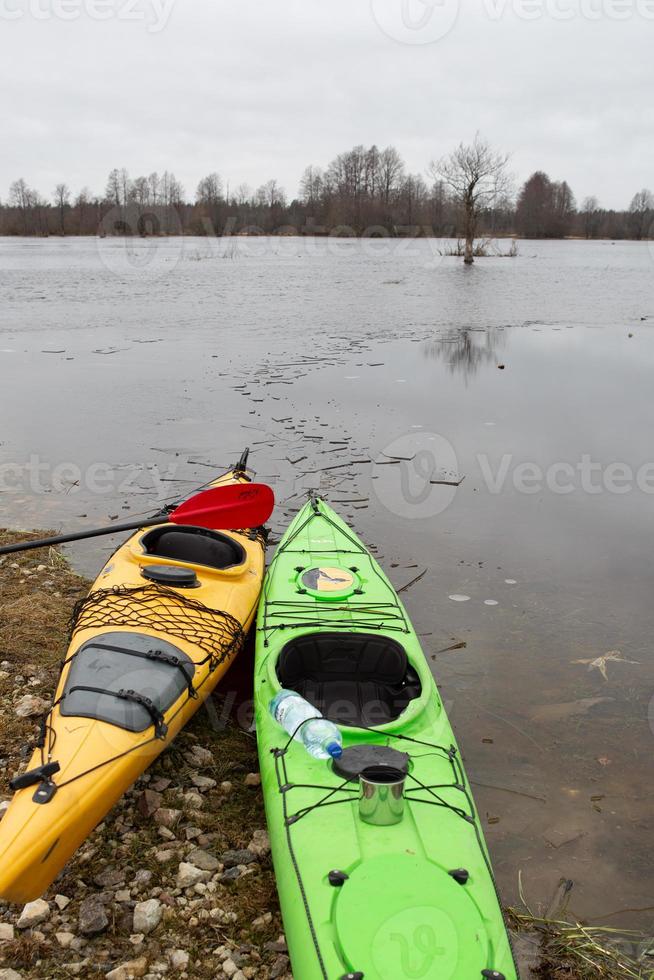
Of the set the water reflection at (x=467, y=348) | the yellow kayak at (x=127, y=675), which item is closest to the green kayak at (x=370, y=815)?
the yellow kayak at (x=127, y=675)

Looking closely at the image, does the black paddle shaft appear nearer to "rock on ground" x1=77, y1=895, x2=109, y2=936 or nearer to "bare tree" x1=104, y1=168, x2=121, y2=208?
"rock on ground" x1=77, y1=895, x2=109, y2=936

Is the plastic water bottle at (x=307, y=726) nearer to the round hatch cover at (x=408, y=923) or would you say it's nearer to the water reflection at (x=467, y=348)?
the round hatch cover at (x=408, y=923)

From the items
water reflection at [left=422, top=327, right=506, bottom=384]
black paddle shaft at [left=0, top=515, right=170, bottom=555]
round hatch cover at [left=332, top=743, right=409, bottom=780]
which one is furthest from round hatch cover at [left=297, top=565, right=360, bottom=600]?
water reflection at [left=422, top=327, right=506, bottom=384]

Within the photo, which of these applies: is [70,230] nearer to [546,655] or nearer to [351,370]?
[351,370]

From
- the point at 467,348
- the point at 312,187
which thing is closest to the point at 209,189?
the point at 312,187

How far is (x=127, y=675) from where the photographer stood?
135 inches

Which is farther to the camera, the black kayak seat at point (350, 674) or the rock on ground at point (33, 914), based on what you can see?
the black kayak seat at point (350, 674)

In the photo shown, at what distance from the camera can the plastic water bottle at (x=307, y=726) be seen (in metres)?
3.02

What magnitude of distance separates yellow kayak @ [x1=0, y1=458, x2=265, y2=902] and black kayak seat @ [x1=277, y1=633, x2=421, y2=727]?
16.2 inches

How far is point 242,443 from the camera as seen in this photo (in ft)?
27.7

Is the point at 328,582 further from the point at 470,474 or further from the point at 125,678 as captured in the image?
the point at 470,474

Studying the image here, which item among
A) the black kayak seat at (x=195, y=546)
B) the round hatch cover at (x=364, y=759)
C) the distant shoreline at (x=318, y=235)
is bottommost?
the round hatch cover at (x=364, y=759)

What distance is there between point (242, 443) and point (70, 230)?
77440 millimetres

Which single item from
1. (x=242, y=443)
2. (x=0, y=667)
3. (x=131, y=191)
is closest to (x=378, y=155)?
(x=131, y=191)
